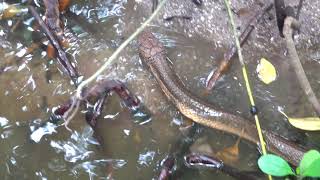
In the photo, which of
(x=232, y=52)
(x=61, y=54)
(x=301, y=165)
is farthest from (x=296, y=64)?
(x=61, y=54)

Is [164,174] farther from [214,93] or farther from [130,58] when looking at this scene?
[130,58]

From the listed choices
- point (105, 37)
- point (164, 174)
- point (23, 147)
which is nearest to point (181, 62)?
point (105, 37)

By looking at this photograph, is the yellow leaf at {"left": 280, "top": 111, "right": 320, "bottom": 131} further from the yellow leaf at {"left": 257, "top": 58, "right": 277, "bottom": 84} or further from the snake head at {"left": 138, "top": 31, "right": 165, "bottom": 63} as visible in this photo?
the snake head at {"left": 138, "top": 31, "right": 165, "bottom": 63}

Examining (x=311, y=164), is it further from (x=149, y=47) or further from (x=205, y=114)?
(x=149, y=47)

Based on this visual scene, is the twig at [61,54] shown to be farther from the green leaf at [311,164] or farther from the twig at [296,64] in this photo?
the green leaf at [311,164]

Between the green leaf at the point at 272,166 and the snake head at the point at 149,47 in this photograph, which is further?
the snake head at the point at 149,47

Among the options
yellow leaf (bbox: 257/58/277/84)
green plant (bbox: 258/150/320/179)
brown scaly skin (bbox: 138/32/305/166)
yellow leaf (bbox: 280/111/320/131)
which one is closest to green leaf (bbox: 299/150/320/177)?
green plant (bbox: 258/150/320/179)

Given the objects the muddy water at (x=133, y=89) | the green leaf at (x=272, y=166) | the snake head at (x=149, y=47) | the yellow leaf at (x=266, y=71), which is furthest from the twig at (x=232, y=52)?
the green leaf at (x=272, y=166)
